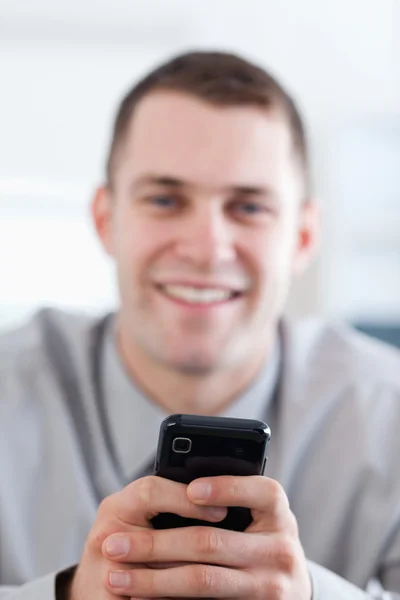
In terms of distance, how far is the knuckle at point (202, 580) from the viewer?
0.58 meters

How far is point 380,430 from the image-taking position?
41.1 inches

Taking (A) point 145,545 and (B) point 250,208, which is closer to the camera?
(A) point 145,545

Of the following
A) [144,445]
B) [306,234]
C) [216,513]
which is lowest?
[144,445]

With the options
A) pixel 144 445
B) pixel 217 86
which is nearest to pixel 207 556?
pixel 144 445

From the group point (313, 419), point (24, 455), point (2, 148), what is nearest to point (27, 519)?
point (24, 455)

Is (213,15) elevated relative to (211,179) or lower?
elevated

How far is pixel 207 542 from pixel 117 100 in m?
1.75

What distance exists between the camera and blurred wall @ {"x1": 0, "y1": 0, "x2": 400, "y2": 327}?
2.12 metres

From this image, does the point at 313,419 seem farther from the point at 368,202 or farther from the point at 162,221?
the point at 368,202

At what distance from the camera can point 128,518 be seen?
61cm

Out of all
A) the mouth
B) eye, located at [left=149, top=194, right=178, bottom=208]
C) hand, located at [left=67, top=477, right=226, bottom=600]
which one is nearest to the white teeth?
the mouth

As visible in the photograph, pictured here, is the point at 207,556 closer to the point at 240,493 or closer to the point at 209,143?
the point at 240,493

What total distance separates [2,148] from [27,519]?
1.36 meters

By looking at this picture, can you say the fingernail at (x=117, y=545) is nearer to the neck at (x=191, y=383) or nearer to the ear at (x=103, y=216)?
the neck at (x=191, y=383)
